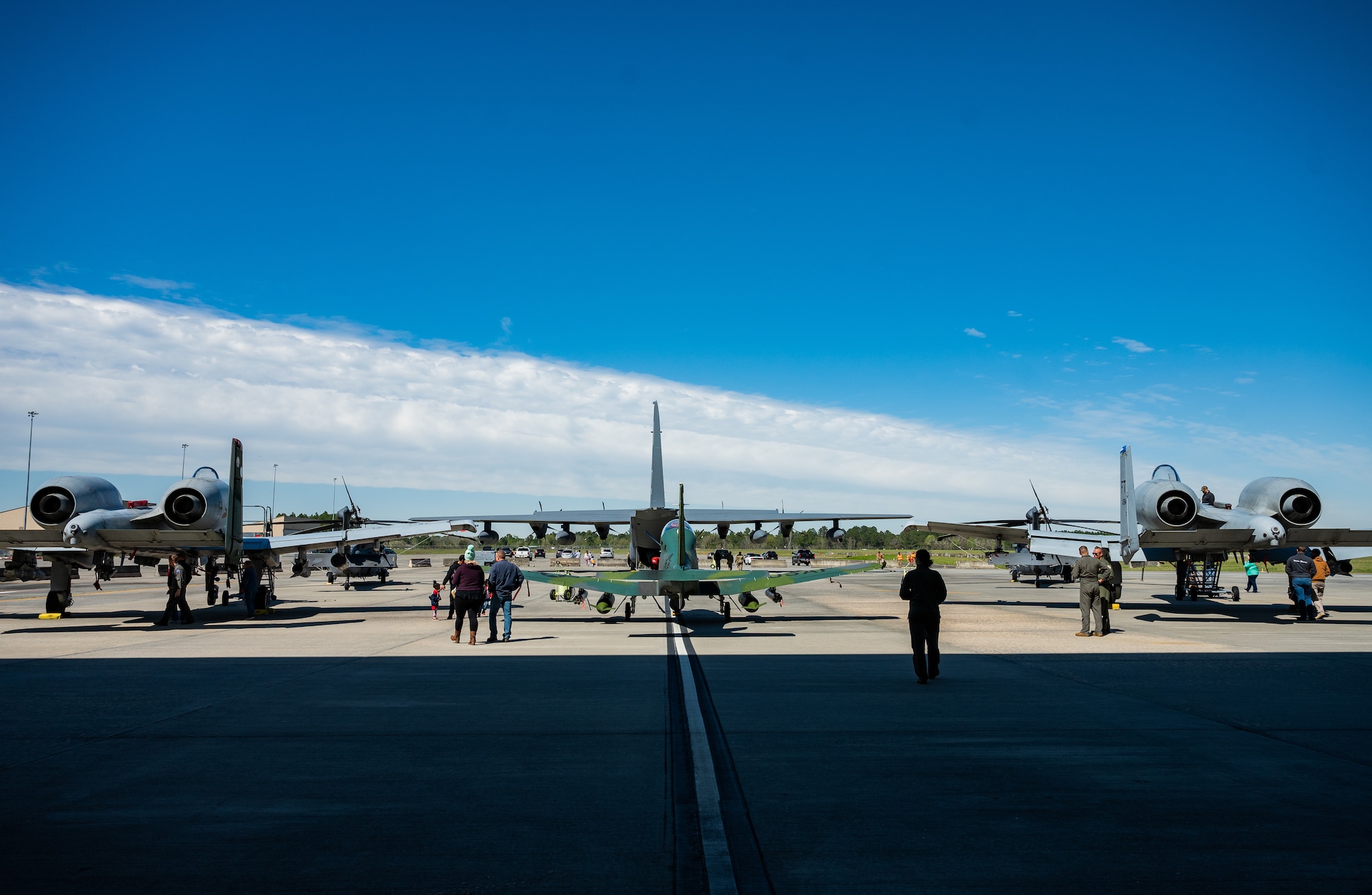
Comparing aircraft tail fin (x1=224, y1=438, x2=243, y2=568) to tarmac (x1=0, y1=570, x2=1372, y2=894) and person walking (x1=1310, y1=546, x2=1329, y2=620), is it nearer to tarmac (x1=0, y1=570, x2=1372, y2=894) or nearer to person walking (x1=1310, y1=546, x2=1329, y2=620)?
tarmac (x1=0, y1=570, x2=1372, y2=894)

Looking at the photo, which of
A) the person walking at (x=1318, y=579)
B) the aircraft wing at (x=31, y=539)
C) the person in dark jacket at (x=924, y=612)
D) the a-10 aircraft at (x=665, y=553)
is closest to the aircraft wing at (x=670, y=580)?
the a-10 aircraft at (x=665, y=553)

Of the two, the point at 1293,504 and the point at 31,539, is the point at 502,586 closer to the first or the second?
the point at 31,539

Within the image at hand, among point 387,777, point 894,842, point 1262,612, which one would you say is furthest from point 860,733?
point 1262,612

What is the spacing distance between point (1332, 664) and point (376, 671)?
46.9 ft

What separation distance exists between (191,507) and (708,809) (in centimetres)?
2111

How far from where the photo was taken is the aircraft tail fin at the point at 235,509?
21.0 meters

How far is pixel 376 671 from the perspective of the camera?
12.7m

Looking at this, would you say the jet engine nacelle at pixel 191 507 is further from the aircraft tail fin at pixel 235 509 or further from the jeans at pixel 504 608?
the jeans at pixel 504 608

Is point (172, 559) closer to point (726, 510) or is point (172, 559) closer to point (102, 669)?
point (102, 669)

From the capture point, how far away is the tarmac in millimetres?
4672

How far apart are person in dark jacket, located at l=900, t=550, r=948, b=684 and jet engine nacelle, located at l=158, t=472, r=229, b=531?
18.1m

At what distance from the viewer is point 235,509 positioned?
2138cm

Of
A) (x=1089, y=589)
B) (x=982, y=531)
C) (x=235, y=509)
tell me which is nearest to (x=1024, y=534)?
(x=982, y=531)

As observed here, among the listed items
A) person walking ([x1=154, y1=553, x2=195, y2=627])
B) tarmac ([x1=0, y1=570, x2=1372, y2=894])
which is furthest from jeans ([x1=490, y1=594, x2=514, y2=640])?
person walking ([x1=154, y1=553, x2=195, y2=627])
